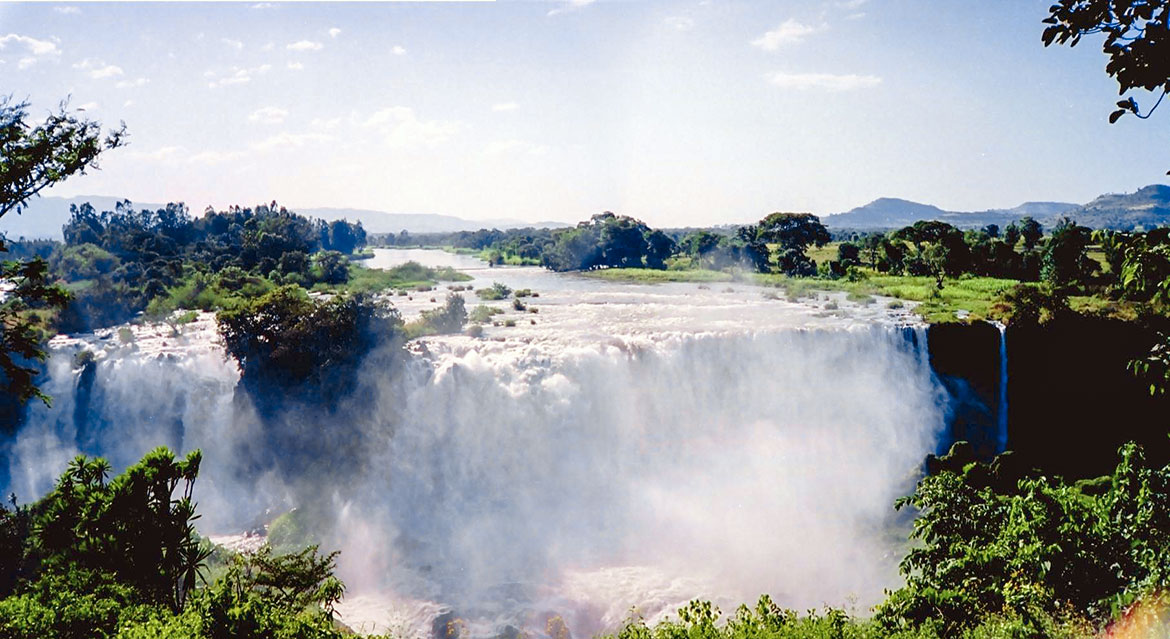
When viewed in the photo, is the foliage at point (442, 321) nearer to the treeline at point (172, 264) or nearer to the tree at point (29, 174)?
the treeline at point (172, 264)

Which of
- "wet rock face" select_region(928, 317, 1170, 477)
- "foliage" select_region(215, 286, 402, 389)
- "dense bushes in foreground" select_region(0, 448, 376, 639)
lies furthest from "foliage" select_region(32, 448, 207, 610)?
"wet rock face" select_region(928, 317, 1170, 477)

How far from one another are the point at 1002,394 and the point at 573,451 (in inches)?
669

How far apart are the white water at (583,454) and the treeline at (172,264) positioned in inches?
245

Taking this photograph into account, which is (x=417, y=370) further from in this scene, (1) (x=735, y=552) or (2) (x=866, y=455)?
(2) (x=866, y=455)

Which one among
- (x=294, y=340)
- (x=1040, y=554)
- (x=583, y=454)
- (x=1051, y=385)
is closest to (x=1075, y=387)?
(x=1051, y=385)

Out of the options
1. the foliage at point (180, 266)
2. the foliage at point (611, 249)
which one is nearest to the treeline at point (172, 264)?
the foliage at point (180, 266)

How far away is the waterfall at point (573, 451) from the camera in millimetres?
18688

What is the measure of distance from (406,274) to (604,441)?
109 feet

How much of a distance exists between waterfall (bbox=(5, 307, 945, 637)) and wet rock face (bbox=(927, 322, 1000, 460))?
2.89 feet

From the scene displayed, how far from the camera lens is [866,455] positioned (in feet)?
78.4

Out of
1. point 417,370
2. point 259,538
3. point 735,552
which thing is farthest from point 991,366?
point 259,538

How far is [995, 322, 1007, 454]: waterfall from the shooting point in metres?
26.2

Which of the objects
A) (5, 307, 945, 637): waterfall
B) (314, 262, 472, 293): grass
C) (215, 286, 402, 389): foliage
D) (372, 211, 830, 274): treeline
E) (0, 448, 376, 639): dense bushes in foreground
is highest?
(372, 211, 830, 274): treeline

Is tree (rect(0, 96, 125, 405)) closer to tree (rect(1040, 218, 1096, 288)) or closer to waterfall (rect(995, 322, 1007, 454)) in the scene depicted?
waterfall (rect(995, 322, 1007, 454))
